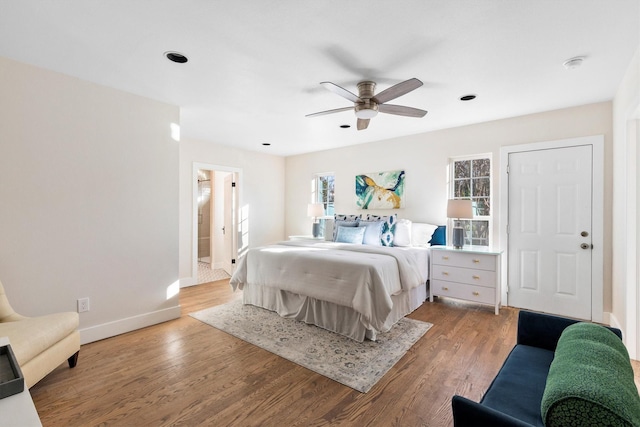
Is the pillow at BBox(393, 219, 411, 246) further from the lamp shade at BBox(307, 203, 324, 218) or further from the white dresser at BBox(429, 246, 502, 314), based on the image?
the lamp shade at BBox(307, 203, 324, 218)

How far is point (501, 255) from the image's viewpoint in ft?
12.5

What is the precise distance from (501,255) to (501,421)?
3416 mm

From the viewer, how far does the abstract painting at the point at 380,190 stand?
4.88 m

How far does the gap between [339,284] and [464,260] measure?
1.84 m

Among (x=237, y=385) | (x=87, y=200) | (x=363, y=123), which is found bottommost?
(x=237, y=385)

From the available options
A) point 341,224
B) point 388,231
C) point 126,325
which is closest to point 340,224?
point 341,224

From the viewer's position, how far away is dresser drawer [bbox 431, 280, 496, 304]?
3.61 m

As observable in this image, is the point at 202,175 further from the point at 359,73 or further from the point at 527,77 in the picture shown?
the point at 527,77

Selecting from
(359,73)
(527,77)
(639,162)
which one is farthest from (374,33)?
(639,162)

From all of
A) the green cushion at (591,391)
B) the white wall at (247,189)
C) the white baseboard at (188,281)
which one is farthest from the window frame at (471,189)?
the white baseboard at (188,281)

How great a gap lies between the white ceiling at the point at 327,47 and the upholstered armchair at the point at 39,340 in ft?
6.45

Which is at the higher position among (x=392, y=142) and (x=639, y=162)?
(x=392, y=142)

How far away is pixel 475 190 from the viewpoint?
4.22 meters

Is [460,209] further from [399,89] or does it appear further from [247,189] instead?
[247,189]
